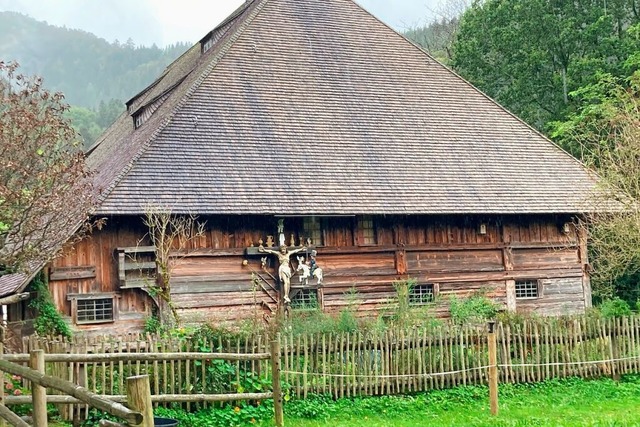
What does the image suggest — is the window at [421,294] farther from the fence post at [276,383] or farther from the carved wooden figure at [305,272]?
the fence post at [276,383]

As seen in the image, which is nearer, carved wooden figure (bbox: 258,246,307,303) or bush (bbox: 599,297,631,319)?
carved wooden figure (bbox: 258,246,307,303)

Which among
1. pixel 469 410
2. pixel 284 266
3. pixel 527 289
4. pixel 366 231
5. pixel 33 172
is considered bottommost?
pixel 469 410

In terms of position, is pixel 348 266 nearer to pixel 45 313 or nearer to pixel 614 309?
pixel 614 309

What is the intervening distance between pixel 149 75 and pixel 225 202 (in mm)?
110605

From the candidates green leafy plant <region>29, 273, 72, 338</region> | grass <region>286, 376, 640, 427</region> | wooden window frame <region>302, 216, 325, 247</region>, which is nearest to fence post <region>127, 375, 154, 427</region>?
grass <region>286, 376, 640, 427</region>

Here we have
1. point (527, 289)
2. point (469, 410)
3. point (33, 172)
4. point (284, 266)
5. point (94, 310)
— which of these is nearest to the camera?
point (33, 172)

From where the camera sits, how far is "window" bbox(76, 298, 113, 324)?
1581 cm

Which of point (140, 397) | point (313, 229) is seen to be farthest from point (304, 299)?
point (140, 397)

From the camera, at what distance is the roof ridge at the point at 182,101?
52.4ft

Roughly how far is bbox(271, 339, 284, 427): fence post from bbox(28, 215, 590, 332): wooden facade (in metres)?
4.18

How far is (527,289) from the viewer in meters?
20.4

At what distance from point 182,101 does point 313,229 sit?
456 centimetres

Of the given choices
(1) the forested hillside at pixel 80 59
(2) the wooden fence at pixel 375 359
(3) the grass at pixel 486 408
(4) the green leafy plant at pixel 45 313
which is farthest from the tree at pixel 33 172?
(1) the forested hillside at pixel 80 59

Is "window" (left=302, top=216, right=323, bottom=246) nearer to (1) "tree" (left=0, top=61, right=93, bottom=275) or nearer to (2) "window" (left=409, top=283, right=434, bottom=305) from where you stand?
(2) "window" (left=409, top=283, right=434, bottom=305)
